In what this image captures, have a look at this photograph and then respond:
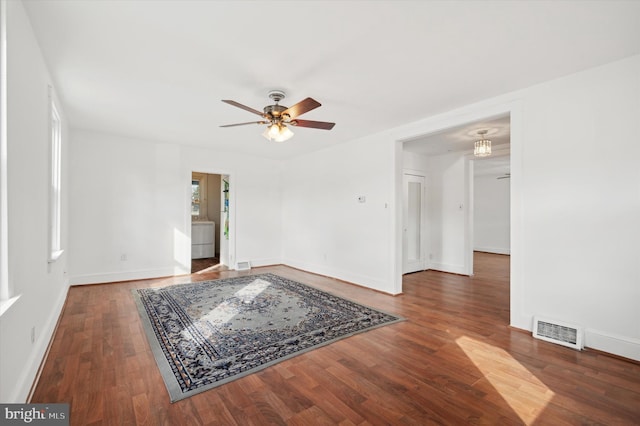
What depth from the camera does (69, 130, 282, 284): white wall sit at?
514 centimetres

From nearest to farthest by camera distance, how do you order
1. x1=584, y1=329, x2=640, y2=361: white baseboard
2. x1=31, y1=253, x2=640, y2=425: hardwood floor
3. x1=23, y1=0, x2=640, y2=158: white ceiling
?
x1=31, y1=253, x2=640, y2=425: hardwood floor → x1=23, y1=0, x2=640, y2=158: white ceiling → x1=584, y1=329, x2=640, y2=361: white baseboard

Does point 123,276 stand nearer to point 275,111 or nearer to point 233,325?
point 233,325

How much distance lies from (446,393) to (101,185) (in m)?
6.10

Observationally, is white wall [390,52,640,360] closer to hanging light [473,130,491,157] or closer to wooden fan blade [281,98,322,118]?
hanging light [473,130,491,157]

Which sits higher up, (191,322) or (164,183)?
(164,183)

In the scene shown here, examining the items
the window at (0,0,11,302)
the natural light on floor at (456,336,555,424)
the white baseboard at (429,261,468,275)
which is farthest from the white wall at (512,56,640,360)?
the window at (0,0,11,302)

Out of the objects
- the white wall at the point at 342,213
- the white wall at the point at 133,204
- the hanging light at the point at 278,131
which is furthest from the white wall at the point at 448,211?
the hanging light at the point at 278,131

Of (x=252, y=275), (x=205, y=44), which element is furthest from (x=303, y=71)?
(x=252, y=275)

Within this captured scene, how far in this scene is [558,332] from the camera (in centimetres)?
296

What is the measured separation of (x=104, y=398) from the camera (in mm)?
2014

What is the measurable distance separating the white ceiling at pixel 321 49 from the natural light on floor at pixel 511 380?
8.85 ft

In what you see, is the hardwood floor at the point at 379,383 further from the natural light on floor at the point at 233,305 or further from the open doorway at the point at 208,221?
the open doorway at the point at 208,221

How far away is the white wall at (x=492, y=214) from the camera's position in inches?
380

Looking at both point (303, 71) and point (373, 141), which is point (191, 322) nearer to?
point (303, 71)
